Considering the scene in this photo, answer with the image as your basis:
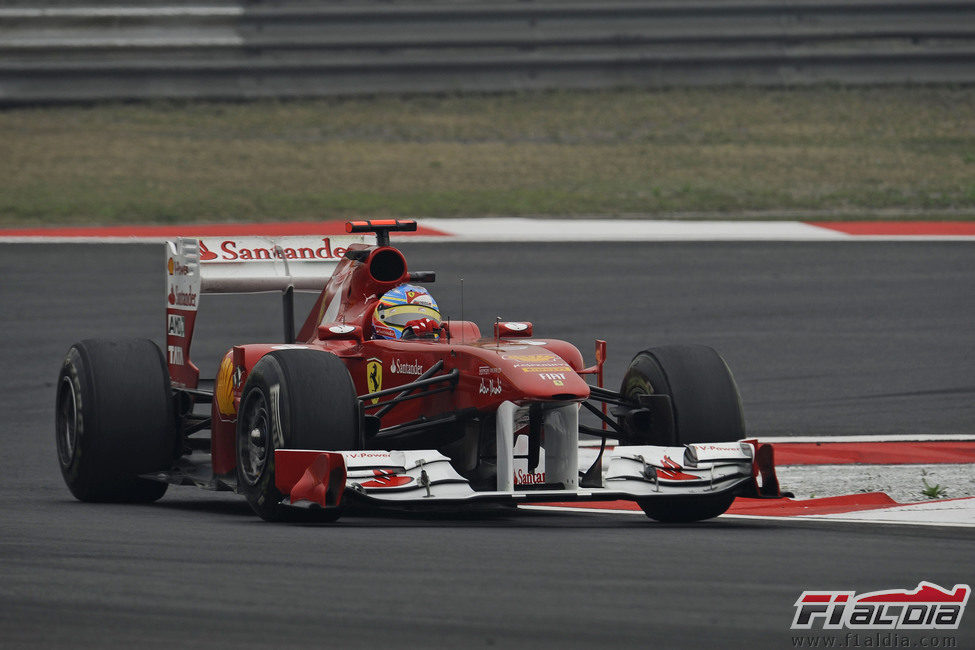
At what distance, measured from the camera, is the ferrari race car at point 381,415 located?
845 centimetres

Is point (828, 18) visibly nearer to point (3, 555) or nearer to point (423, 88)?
point (423, 88)

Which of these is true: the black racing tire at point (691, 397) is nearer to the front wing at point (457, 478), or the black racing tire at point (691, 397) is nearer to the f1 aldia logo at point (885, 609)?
the front wing at point (457, 478)

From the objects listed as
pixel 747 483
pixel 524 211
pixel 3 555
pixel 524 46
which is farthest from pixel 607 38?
pixel 3 555

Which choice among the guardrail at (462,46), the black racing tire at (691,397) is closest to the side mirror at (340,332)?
the black racing tire at (691,397)

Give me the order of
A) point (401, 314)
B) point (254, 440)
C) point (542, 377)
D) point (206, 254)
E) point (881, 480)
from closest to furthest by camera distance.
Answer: point (542, 377) < point (254, 440) < point (401, 314) < point (881, 480) < point (206, 254)

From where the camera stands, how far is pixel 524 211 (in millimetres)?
21188

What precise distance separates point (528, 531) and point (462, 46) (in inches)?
708

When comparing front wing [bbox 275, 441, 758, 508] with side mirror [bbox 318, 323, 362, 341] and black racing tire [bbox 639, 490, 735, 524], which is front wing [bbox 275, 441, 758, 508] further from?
side mirror [bbox 318, 323, 362, 341]

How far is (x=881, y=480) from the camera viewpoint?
34.1 ft

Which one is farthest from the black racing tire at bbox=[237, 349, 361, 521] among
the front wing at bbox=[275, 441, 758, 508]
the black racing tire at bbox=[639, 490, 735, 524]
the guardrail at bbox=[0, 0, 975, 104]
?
the guardrail at bbox=[0, 0, 975, 104]

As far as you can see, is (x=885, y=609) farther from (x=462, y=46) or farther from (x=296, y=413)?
(x=462, y=46)

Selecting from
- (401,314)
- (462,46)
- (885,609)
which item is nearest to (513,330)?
(401,314)

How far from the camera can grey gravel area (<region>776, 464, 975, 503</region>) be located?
10039 mm

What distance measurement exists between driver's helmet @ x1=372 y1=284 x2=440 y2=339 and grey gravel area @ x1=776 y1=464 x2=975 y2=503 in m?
2.29
